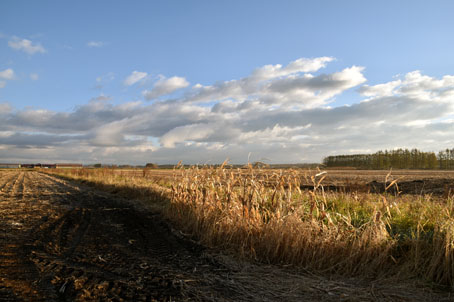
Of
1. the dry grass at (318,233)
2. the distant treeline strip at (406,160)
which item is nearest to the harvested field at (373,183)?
the dry grass at (318,233)

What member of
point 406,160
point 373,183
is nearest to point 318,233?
point 373,183

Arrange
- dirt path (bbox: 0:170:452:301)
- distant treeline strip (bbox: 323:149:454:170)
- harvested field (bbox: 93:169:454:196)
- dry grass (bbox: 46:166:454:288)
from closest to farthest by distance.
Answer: dirt path (bbox: 0:170:452:301)
dry grass (bbox: 46:166:454:288)
harvested field (bbox: 93:169:454:196)
distant treeline strip (bbox: 323:149:454:170)

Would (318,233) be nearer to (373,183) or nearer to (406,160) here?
(373,183)

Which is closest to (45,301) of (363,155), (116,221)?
(116,221)

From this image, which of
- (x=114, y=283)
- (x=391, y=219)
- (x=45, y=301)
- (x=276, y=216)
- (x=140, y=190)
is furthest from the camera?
(x=140, y=190)

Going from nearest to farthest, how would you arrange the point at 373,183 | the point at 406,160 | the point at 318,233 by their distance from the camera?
1. the point at 318,233
2. the point at 373,183
3. the point at 406,160

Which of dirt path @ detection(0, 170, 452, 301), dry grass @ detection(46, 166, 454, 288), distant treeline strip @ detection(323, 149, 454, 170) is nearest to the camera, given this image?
dirt path @ detection(0, 170, 452, 301)

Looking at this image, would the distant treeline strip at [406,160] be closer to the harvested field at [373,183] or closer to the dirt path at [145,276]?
the harvested field at [373,183]

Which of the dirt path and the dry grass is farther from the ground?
the dry grass

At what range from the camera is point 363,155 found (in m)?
105

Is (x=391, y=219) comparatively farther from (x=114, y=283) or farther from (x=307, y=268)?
(x=114, y=283)

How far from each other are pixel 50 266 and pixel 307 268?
4.38 m

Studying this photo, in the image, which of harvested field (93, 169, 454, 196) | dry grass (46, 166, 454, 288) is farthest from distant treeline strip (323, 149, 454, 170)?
dry grass (46, 166, 454, 288)

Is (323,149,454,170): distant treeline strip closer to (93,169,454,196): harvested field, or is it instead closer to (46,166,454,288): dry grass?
(93,169,454,196): harvested field
